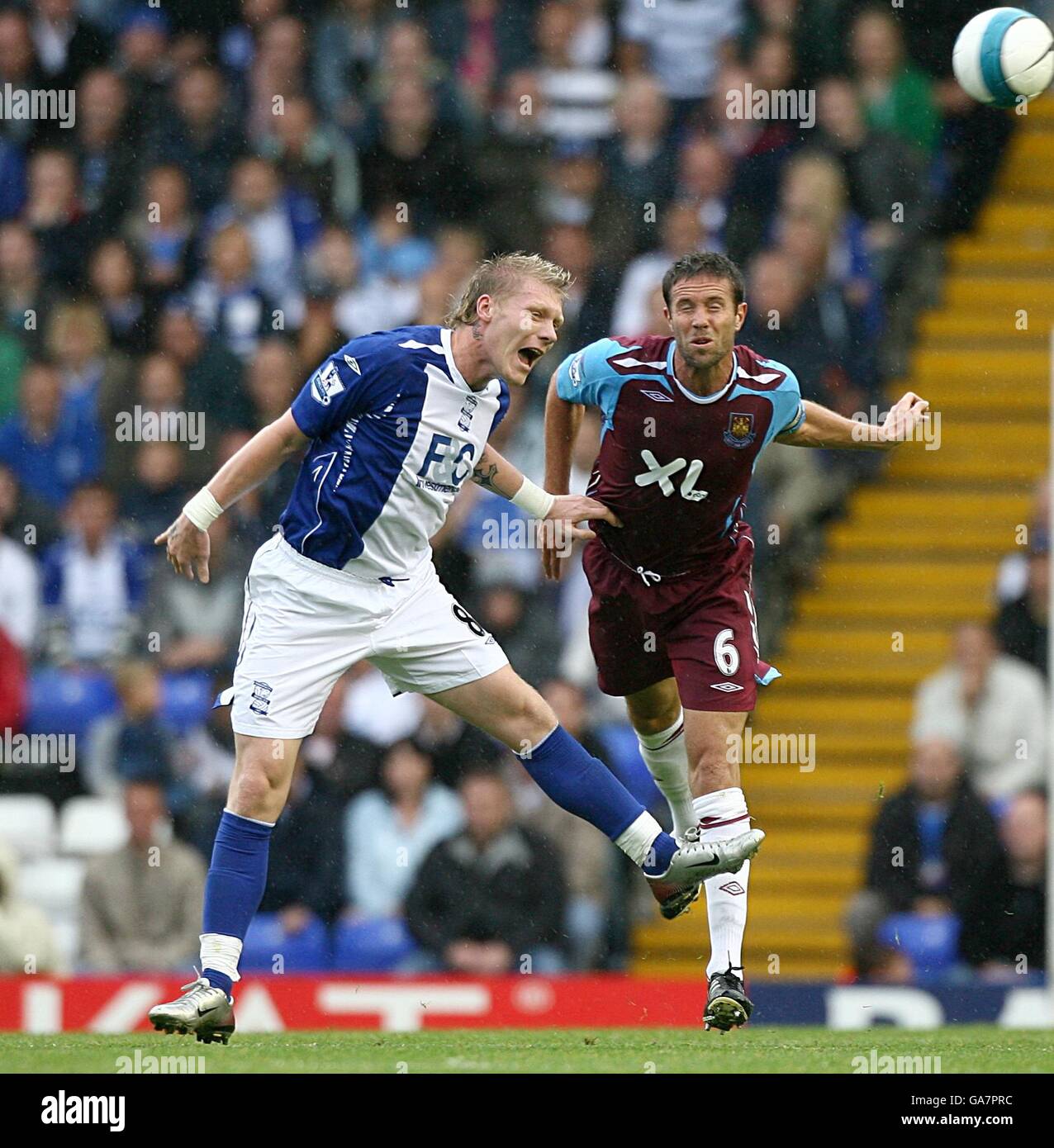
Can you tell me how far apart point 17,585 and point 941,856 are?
185 inches

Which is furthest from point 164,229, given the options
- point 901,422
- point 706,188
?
point 901,422

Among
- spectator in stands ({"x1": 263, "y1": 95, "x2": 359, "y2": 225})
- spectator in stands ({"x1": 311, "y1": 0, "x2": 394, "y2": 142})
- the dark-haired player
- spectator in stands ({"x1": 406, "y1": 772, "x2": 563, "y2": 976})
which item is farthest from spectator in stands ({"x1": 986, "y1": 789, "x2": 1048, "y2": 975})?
spectator in stands ({"x1": 311, "y1": 0, "x2": 394, "y2": 142})

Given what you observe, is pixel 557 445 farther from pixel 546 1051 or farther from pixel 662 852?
pixel 546 1051

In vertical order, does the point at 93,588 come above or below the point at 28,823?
above

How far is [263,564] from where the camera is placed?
6.57 m

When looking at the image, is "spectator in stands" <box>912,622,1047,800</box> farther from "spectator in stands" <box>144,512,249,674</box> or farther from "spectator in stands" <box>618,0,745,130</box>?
"spectator in stands" <box>618,0,745,130</box>

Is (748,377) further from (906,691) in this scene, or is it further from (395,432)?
(906,691)

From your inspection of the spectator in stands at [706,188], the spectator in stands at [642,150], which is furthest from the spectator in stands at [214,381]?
the spectator in stands at [706,188]

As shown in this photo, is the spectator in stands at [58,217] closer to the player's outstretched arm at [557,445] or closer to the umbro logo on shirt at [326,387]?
the player's outstretched arm at [557,445]

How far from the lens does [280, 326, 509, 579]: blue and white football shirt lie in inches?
253

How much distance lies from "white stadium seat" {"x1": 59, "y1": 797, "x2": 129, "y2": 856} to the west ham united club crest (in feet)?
14.2

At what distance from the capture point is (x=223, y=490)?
6281 millimetres

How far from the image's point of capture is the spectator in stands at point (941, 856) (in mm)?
9664

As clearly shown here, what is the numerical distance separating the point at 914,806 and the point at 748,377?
135 inches
